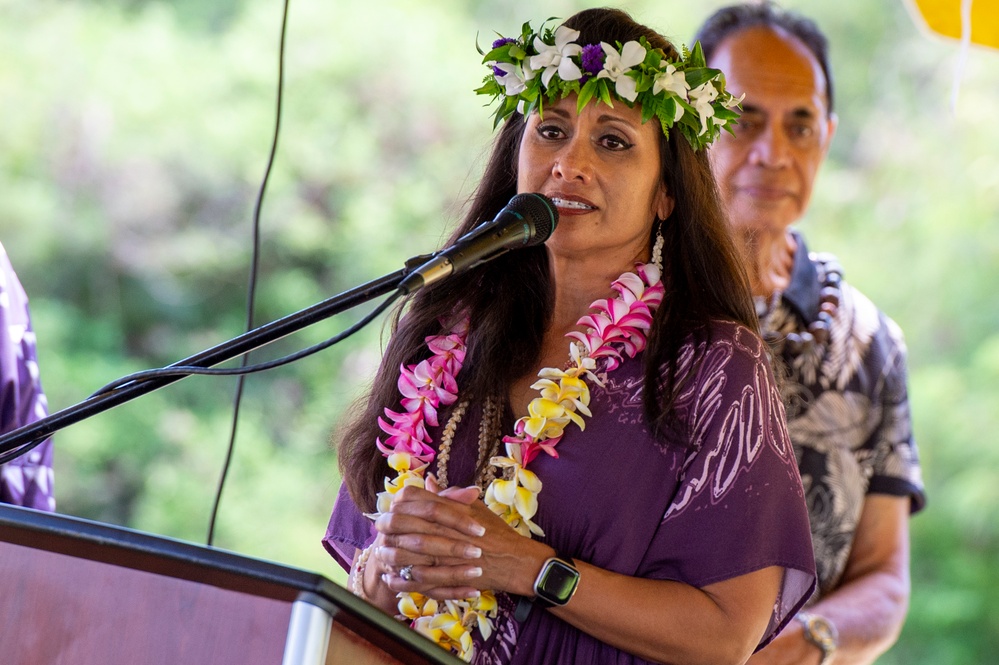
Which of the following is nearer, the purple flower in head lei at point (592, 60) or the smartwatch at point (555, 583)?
the smartwatch at point (555, 583)

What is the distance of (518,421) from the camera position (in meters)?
1.97

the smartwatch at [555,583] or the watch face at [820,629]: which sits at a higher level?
the watch face at [820,629]

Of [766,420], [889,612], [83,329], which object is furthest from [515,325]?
[83,329]

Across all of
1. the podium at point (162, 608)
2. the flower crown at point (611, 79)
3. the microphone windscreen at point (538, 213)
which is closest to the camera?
the podium at point (162, 608)

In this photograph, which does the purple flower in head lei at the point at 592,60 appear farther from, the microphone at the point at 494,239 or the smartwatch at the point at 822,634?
the smartwatch at the point at 822,634

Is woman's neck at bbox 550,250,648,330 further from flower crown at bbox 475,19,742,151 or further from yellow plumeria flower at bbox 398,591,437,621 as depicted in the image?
yellow plumeria flower at bbox 398,591,437,621

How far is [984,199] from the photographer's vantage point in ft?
22.4

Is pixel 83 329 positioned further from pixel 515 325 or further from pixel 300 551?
pixel 515 325

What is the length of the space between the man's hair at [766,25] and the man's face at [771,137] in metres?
0.07

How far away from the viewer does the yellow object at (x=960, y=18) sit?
2.60m

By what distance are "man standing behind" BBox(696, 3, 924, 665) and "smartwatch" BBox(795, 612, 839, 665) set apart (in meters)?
0.02

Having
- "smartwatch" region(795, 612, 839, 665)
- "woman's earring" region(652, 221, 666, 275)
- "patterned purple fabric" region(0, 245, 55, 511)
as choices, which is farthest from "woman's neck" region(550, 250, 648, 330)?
"patterned purple fabric" region(0, 245, 55, 511)

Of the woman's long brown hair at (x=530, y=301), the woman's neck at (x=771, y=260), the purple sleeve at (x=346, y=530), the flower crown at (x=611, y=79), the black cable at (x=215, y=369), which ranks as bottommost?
the black cable at (x=215, y=369)

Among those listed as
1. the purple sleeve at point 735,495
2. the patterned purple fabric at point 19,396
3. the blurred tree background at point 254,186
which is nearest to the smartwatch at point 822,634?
the purple sleeve at point 735,495
